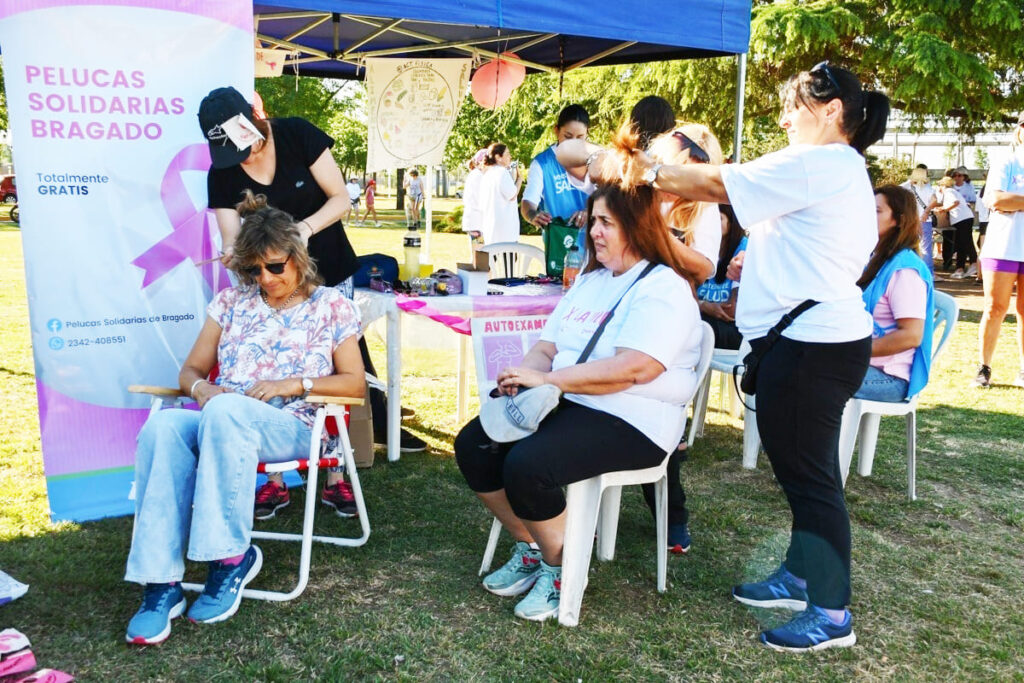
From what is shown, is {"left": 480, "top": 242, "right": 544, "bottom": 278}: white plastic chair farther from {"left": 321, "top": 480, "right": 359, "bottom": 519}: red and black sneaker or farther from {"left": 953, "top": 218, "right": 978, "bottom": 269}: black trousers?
{"left": 953, "top": 218, "right": 978, "bottom": 269}: black trousers

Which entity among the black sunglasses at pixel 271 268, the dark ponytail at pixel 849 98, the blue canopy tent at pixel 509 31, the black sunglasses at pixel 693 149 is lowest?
the black sunglasses at pixel 271 268

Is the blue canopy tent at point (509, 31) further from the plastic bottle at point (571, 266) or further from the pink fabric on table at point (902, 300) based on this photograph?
the pink fabric on table at point (902, 300)

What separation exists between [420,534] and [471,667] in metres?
0.90

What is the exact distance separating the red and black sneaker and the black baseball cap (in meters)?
1.28

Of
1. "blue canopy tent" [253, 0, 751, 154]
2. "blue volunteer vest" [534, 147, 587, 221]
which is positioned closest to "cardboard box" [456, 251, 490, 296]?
"blue volunteer vest" [534, 147, 587, 221]

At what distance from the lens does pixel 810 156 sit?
2.12m

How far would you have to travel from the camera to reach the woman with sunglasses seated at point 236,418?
7.93 feet

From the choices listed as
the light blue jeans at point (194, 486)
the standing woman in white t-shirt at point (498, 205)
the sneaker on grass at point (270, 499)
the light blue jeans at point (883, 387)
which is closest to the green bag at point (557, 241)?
the light blue jeans at point (883, 387)

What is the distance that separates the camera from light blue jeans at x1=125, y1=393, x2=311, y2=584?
7.86ft

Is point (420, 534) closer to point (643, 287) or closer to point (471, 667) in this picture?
point (471, 667)

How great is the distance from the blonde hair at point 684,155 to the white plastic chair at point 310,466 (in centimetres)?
119

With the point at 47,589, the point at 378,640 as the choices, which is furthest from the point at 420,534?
the point at 47,589

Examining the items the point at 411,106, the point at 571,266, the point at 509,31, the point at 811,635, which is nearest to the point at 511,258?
the point at 571,266

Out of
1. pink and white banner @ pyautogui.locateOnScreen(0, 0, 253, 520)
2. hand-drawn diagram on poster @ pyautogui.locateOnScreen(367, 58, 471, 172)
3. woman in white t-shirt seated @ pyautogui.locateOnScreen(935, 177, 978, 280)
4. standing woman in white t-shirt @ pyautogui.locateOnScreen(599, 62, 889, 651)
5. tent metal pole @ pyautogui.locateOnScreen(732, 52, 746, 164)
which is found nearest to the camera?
standing woman in white t-shirt @ pyautogui.locateOnScreen(599, 62, 889, 651)
